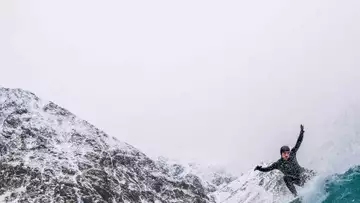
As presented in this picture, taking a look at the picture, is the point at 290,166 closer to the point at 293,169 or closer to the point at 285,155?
the point at 293,169

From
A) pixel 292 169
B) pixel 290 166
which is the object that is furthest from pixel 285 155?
pixel 292 169

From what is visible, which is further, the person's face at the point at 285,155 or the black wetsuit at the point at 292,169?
the black wetsuit at the point at 292,169

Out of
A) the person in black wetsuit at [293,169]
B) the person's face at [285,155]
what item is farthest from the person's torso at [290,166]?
the person's face at [285,155]

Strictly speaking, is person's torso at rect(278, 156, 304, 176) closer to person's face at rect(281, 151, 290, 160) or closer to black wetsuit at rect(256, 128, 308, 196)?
black wetsuit at rect(256, 128, 308, 196)

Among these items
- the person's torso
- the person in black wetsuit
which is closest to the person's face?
the person in black wetsuit

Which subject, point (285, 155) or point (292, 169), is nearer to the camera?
point (285, 155)

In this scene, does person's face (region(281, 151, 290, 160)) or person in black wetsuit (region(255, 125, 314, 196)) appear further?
person in black wetsuit (region(255, 125, 314, 196))

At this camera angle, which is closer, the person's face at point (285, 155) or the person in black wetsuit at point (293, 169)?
the person's face at point (285, 155)

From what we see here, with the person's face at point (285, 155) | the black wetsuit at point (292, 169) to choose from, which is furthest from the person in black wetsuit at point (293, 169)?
the person's face at point (285, 155)

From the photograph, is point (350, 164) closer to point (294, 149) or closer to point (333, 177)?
point (333, 177)

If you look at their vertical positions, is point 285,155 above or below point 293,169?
above

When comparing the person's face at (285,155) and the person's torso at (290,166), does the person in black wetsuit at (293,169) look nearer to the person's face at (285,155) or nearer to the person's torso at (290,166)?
the person's torso at (290,166)

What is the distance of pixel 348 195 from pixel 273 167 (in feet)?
11.4

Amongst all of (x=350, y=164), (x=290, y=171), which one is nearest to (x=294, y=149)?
(x=290, y=171)
